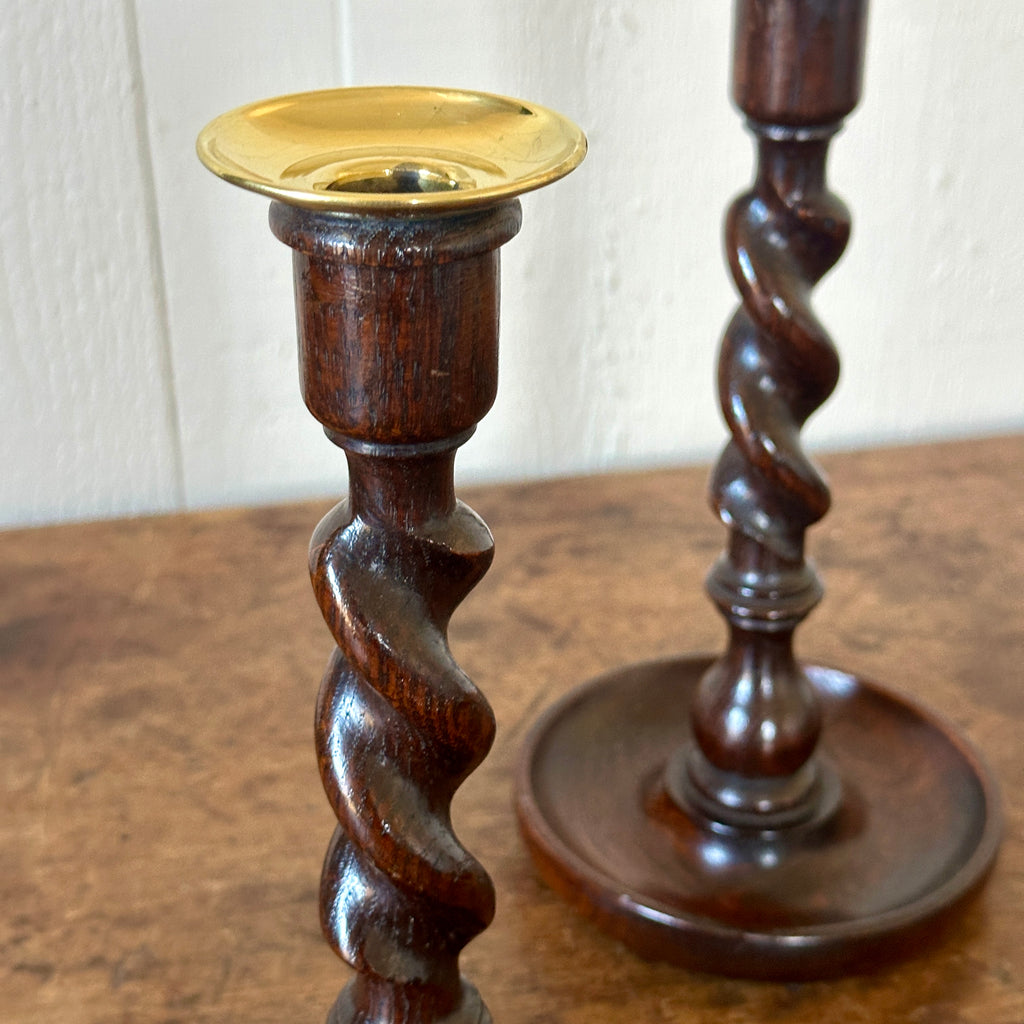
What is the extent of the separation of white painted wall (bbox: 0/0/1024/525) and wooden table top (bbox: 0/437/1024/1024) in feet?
0.26

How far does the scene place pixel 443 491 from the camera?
353 mm

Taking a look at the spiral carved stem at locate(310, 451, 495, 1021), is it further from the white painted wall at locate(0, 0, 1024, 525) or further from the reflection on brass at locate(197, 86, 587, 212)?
the white painted wall at locate(0, 0, 1024, 525)

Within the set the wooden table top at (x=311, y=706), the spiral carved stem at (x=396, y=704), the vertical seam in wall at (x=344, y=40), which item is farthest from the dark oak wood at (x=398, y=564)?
the vertical seam in wall at (x=344, y=40)

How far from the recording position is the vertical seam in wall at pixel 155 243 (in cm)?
78

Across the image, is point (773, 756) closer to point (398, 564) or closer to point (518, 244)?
point (398, 564)

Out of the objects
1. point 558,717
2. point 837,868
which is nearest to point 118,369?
point 558,717

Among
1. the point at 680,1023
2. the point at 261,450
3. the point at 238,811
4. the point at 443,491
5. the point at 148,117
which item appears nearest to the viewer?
the point at 443,491

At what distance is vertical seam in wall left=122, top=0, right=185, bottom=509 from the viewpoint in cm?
78

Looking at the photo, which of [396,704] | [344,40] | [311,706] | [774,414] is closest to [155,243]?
[344,40]

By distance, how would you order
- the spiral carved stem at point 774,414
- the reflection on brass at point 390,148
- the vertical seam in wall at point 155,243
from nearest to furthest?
the reflection on brass at point 390,148, the spiral carved stem at point 774,414, the vertical seam in wall at point 155,243

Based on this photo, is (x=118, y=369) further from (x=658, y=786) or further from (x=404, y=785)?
(x=404, y=785)

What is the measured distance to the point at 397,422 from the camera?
328 mm

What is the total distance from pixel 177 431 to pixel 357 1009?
0.55 metres

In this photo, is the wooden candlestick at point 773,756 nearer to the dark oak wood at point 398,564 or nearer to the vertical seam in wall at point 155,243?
the dark oak wood at point 398,564
